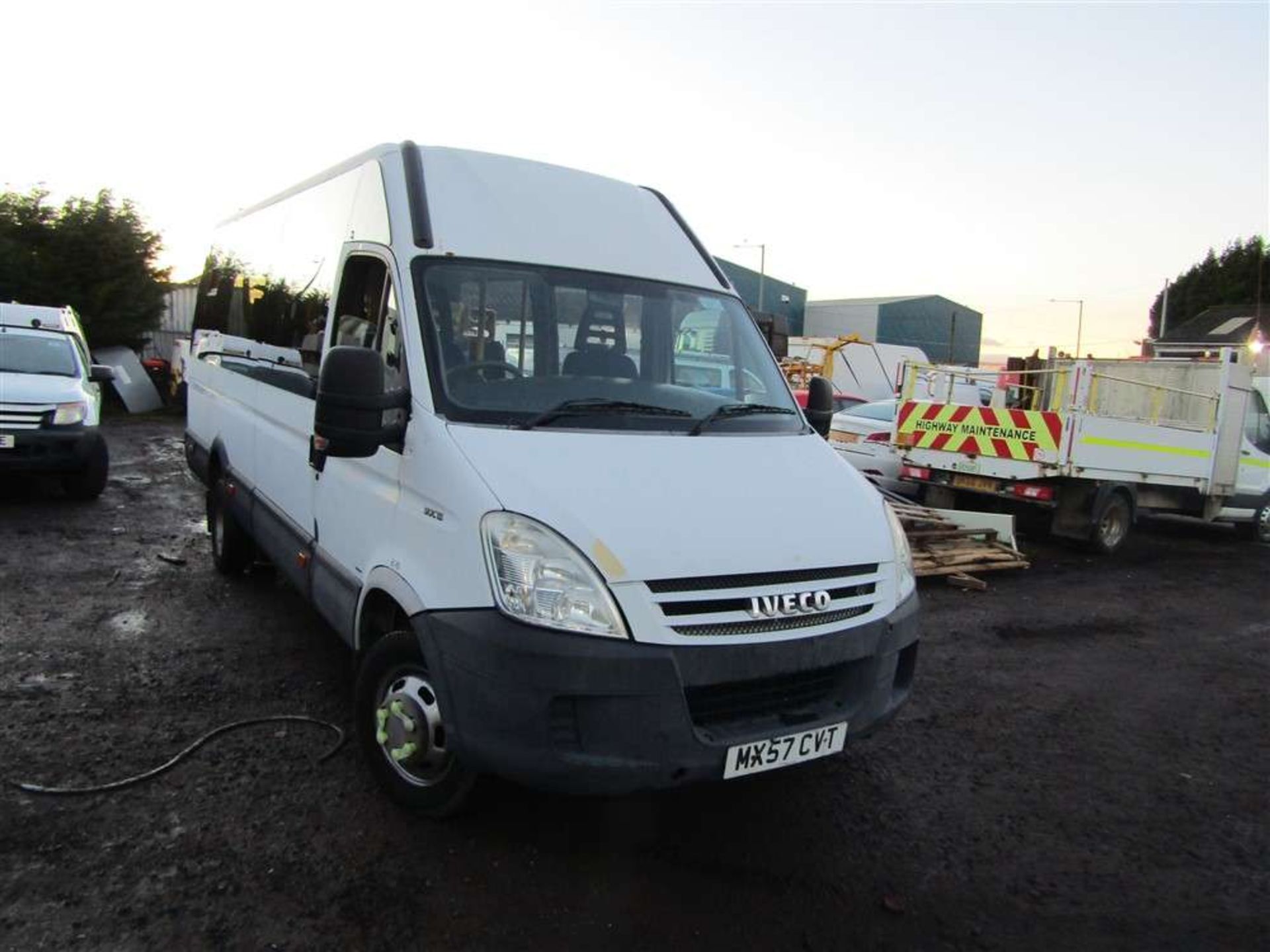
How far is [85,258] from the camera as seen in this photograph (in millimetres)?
19828

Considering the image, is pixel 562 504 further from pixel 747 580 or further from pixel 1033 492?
pixel 1033 492

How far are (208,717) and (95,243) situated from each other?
63.7 ft

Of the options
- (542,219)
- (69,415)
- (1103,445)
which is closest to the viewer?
(542,219)

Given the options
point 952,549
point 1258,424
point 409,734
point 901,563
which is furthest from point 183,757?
point 1258,424

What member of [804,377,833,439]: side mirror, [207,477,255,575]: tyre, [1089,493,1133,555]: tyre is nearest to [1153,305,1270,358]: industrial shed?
[1089,493,1133,555]: tyre

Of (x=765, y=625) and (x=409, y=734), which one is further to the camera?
(x=409, y=734)

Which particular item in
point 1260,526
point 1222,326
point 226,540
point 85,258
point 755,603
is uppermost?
point 1222,326

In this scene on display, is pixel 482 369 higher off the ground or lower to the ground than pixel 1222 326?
lower

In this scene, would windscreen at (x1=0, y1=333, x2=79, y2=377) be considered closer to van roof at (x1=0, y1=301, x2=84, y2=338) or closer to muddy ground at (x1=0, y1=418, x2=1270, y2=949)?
van roof at (x1=0, y1=301, x2=84, y2=338)

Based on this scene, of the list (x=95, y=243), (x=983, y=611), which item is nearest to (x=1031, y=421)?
(x=983, y=611)

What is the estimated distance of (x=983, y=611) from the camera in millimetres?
7195

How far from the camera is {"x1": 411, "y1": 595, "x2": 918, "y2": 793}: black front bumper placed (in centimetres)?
277

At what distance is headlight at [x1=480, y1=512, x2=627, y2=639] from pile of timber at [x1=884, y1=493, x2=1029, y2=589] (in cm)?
557

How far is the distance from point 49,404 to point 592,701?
28.7 feet
